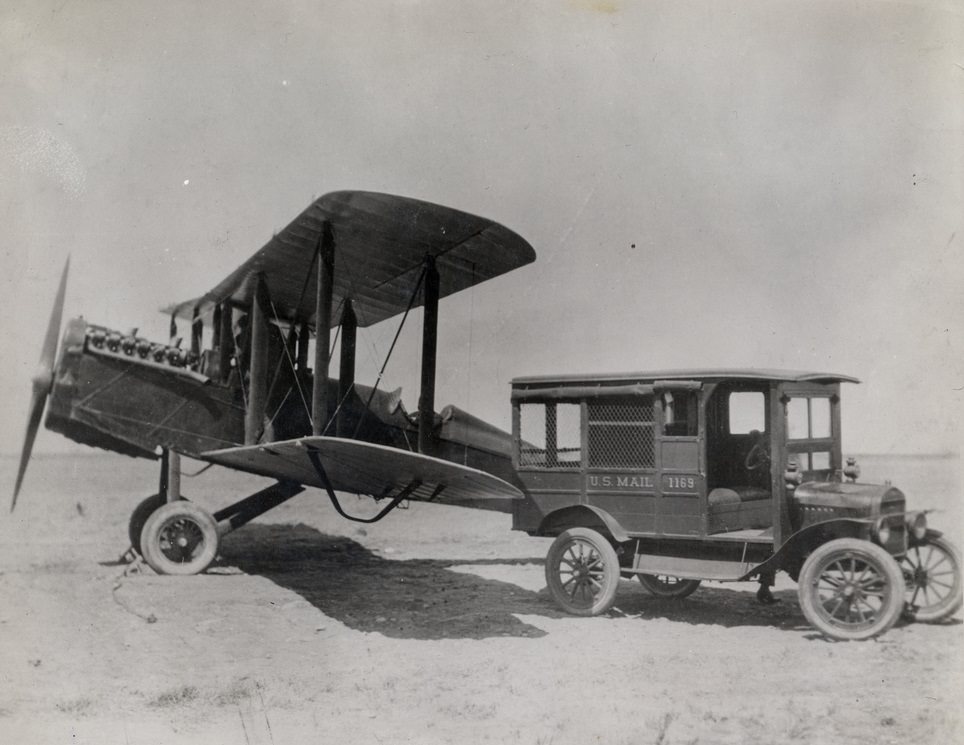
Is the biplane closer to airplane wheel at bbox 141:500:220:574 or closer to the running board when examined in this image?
airplane wheel at bbox 141:500:220:574

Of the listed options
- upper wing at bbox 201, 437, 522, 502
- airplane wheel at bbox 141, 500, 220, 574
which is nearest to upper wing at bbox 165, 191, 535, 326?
upper wing at bbox 201, 437, 522, 502

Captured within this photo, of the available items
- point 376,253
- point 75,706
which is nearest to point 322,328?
point 376,253

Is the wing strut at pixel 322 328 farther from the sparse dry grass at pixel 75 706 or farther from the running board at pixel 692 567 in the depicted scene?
the running board at pixel 692 567

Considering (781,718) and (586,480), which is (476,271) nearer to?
(586,480)

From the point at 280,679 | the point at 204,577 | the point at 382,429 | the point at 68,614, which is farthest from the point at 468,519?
the point at 280,679

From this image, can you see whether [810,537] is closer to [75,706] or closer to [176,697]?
[176,697]

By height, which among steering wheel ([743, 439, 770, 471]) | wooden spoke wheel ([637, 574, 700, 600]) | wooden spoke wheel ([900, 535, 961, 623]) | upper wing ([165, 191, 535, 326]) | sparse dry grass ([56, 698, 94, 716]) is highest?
upper wing ([165, 191, 535, 326])

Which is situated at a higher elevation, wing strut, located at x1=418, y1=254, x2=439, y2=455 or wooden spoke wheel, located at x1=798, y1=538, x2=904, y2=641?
wing strut, located at x1=418, y1=254, x2=439, y2=455

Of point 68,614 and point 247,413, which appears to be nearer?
point 68,614
